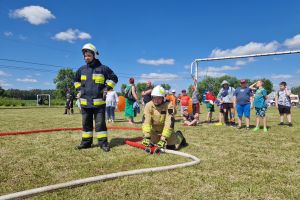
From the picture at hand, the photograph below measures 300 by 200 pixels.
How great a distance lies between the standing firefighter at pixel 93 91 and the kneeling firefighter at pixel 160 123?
40.0 inches

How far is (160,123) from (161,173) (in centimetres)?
207

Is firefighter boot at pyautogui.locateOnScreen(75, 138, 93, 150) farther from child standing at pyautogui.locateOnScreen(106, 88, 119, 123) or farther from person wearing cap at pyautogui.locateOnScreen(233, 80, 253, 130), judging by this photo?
child standing at pyautogui.locateOnScreen(106, 88, 119, 123)

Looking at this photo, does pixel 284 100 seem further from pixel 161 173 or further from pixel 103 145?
pixel 161 173

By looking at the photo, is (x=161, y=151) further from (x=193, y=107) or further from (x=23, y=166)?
(x=193, y=107)

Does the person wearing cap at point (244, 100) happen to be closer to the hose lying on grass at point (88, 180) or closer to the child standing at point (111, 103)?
the child standing at point (111, 103)

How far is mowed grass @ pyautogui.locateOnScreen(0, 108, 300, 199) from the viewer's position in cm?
364

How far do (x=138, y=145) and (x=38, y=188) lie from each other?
10.3 feet

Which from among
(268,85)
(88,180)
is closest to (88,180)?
(88,180)

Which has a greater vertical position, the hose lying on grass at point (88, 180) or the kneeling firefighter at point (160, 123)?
the kneeling firefighter at point (160, 123)

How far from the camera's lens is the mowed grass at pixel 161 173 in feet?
11.9

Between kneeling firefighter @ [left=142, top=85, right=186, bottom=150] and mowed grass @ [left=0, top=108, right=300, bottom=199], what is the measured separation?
1.15 feet

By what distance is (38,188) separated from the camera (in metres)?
3.54

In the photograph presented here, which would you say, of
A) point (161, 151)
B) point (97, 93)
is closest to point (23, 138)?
point (97, 93)

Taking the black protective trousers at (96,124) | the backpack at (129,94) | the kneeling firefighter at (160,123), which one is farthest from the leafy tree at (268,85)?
the black protective trousers at (96,124)
